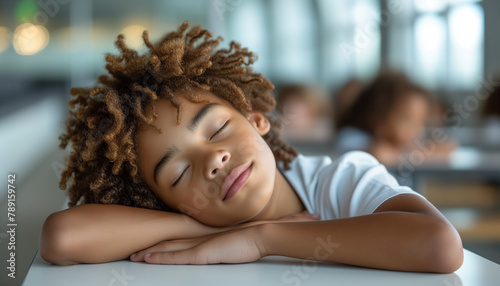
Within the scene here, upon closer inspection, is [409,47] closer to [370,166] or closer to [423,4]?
[423,4]

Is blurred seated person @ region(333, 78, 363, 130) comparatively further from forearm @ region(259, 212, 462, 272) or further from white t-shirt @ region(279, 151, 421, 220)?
forearm @ region(259, 212, 462, 272)

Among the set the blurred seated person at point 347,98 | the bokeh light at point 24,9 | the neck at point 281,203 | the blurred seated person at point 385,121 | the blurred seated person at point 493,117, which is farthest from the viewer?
the bokeh light at point 24,9

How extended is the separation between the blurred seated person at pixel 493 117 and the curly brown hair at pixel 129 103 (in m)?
2.76

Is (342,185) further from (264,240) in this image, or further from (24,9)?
(24,9)

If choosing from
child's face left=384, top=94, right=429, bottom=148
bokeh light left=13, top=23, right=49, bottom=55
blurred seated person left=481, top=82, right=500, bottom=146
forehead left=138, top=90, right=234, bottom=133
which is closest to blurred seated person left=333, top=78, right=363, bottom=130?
child's face left=384, top=94, right=429, bottom=148

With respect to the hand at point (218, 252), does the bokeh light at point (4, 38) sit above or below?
above

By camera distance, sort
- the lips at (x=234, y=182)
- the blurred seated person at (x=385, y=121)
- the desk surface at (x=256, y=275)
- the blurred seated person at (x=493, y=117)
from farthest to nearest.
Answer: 1. the blurred seated person at (x=493, y=117)
2. the blurred seated person at (x=385, y=121)
3. the lips at (x=234, y=182)
4. the desk surface at (x=256, y=275)

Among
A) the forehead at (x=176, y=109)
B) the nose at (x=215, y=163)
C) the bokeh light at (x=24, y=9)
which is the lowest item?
the nose at (x=215, y=163)

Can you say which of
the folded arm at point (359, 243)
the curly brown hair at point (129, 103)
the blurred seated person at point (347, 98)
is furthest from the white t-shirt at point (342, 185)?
the blurred seated person at point (347, 98)

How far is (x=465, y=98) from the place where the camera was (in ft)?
20.9

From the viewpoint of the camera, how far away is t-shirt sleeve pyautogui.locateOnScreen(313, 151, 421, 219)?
1.10 m

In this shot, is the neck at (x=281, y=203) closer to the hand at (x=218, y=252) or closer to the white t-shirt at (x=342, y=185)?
the white t-shirt at (x=342, y=185)

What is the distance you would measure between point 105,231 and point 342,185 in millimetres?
500

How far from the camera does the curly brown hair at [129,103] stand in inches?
44.9
